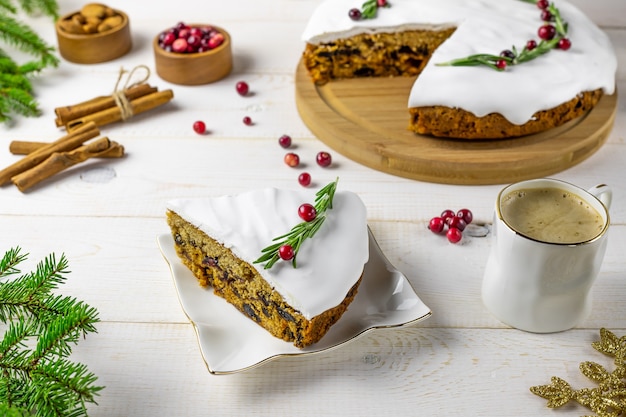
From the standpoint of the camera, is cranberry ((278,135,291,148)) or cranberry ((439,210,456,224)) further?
cranberry ((278,135,291,148))

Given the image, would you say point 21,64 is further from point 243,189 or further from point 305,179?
point 305,179

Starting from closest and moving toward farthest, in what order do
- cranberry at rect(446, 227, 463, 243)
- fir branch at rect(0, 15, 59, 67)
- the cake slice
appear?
1. the cake slice
2. cranberry at rect(446, 227, 463, 243)
3. fir branch at rect(0, 15, 59, 67)

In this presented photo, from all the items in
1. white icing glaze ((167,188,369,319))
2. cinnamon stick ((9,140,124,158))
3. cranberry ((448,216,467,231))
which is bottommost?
cinnamon stick ((9,140,124,158))

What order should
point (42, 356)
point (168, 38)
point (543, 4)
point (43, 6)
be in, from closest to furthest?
point (42, 356) → point (543, 4) → point (168, 38) → point (43, 6)

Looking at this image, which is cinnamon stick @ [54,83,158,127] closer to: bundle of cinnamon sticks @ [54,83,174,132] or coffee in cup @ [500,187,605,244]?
bundle of cinnamon sticks @ [54,83,174,132]

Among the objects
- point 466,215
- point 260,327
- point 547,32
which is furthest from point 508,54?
point 260,327

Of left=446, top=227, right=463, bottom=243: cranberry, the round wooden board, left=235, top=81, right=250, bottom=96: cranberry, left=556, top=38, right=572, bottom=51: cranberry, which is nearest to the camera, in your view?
left=446, top=227, right=463, bottom=243: cranberry

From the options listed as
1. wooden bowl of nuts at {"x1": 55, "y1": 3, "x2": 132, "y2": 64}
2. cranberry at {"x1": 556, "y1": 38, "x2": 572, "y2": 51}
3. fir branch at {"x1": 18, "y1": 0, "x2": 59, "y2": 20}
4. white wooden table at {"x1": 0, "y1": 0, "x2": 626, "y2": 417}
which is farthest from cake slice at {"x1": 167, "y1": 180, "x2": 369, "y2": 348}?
fir branch at {"x1": 18, "y1": 0, "x2": 59, "y2": 20}
